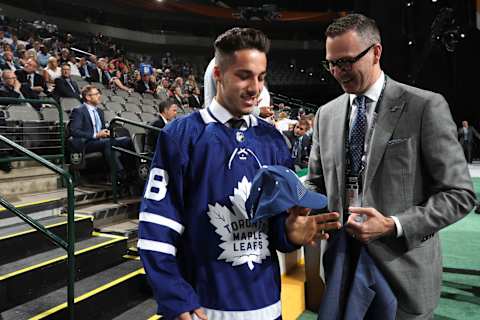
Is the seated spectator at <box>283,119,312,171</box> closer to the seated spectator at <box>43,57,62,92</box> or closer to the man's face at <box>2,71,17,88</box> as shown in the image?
the man's face at <box>2,71,17,88</box>

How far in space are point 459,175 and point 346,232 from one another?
36 cm

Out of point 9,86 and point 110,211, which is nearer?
point 110,211

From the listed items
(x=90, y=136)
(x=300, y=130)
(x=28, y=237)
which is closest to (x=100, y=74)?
(x=90, y=136)

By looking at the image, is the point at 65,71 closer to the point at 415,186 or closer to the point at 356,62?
the point at 356,62

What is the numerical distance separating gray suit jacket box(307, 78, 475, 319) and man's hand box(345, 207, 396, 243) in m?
0.08

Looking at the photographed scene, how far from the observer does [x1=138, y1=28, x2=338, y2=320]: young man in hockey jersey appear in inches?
44.6

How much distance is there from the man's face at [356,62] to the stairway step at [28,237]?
2.59 m

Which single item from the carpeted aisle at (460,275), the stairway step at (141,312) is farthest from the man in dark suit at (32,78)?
the carpeted aisle at (460,275)

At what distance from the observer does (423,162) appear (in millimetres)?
1281

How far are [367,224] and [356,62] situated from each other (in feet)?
1.63

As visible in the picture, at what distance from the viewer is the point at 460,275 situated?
3824 millimetres

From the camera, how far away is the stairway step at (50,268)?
2629 mm

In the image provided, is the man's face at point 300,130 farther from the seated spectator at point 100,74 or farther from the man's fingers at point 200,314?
the seated spectator at point 100,74

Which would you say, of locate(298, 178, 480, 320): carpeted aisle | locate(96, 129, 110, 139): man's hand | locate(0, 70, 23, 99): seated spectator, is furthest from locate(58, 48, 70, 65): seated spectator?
locate(298, 178, 480, 320): carpeted aisle
